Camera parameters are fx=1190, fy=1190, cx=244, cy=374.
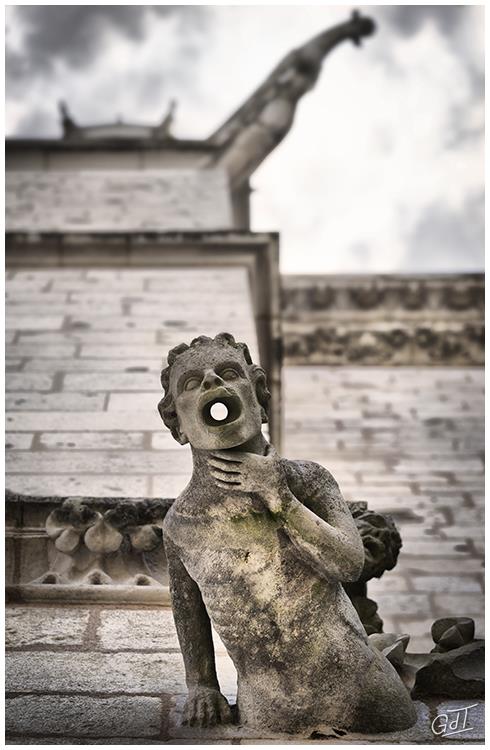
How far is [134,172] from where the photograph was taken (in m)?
10.3

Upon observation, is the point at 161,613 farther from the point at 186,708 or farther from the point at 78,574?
the point at 186,708

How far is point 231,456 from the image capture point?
2.77 m

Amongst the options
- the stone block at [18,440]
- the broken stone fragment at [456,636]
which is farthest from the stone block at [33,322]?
the broken stone fragment at [456,636]

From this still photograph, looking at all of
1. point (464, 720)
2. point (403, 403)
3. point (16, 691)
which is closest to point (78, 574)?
point (16, 691)

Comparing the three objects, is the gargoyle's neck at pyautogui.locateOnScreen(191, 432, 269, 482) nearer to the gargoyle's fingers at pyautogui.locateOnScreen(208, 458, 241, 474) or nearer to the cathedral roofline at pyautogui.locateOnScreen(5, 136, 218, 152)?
the gargoyle's fingers at pyautogui.locateOnScreen(208, 458, 241, 474)

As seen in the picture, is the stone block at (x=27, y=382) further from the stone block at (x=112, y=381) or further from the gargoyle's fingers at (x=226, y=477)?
the gargoyle's fingers at (x=226, y=477)

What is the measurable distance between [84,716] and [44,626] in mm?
739

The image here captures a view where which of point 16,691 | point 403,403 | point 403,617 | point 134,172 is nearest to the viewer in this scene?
point 16,691

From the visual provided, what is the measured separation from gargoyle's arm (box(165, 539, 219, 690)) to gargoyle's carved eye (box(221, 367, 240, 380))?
16.9 inches

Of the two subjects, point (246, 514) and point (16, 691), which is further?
point (16, 691)

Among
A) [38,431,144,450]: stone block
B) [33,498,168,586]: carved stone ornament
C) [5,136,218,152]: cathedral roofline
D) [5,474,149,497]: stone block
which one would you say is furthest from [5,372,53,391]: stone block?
[5,136,218,152]: cathedral roofline

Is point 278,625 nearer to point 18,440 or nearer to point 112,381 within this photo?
point 18,440

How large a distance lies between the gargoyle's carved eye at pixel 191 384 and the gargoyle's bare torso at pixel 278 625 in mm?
256

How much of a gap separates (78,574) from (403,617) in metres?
2.54
